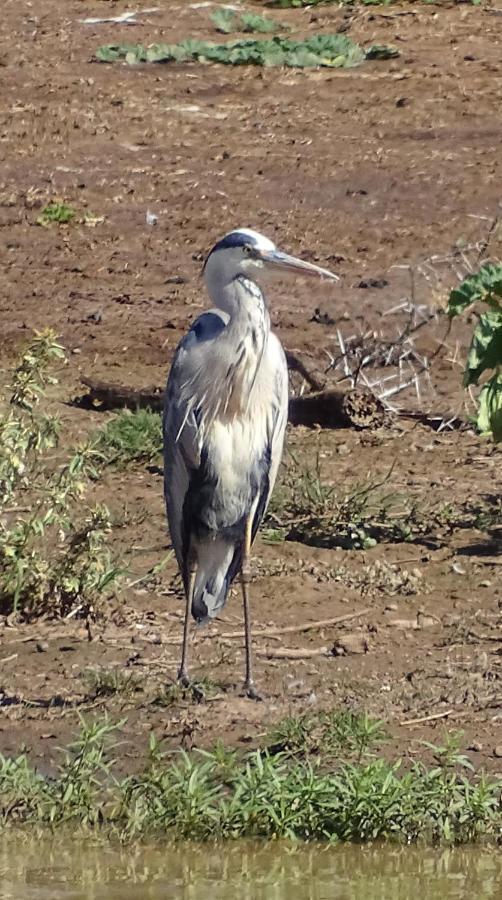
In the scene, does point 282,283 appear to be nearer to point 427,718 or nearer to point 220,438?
point 220,438

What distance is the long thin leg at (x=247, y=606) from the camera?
6094 millimetres

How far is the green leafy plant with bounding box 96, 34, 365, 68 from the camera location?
48.0 ft

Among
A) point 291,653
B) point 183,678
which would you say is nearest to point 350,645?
point 291,653

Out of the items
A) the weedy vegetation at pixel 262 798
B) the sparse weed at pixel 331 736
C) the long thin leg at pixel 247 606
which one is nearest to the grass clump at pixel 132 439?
the long thin leg at pixel 247 606

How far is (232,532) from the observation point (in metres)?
6.63

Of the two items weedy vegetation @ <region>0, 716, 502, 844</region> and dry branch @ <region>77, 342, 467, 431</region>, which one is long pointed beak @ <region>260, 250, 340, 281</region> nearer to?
weedy vegetation @ <region>0, 716, 502, 844</region>

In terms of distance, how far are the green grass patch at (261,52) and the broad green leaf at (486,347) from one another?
8.11m

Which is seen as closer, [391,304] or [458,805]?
[458,805]

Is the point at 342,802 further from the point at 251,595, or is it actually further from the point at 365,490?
the point at 365,490

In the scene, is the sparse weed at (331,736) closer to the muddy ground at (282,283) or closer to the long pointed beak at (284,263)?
the muddy ground at (282,283)

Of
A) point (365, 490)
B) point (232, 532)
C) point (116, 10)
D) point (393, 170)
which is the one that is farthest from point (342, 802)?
point (116, 10)

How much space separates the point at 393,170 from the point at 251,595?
599cm

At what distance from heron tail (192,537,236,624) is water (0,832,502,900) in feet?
4.64

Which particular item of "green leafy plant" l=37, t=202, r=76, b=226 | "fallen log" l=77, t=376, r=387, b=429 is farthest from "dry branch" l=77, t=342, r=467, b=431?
"green leafy plant" l=37, t=202, r=76, b=226
